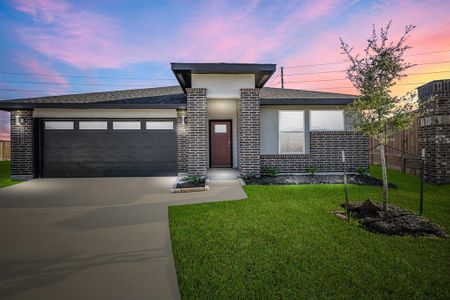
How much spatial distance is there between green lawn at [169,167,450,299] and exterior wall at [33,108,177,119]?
6399mm

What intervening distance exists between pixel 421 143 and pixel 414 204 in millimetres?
5079

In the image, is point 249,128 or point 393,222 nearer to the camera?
point 393,222

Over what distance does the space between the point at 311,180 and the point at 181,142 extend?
227 inches

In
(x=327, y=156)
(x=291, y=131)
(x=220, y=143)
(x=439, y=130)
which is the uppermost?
(x=291, y=131)

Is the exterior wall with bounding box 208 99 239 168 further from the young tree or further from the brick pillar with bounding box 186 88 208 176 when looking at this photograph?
the young tree

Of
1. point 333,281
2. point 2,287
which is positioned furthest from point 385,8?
point 2,287

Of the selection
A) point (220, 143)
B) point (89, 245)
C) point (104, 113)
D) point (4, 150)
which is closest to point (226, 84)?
point (220, 143)

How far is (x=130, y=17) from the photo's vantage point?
1310cm

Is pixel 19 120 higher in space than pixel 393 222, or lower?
higher

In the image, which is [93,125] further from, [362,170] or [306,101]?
[362,170]

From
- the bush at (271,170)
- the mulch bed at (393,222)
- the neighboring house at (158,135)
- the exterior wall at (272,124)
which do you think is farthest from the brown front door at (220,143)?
the mulch bed at (393,222)

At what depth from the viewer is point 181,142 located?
11.0 metres

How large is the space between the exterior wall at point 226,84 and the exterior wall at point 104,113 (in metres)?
2.33

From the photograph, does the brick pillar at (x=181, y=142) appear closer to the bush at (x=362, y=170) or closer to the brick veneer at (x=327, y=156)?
the brick veneer at (x=327, y=156)
